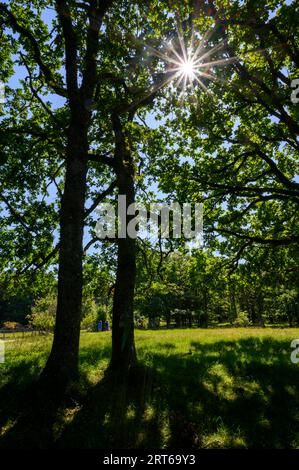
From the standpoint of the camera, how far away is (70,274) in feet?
24.5

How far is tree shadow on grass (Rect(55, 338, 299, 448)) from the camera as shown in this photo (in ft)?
17.0

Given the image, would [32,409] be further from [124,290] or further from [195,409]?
[124,290]

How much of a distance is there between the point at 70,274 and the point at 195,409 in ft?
14.6

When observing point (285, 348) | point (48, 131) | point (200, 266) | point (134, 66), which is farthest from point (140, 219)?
point (285, 348)

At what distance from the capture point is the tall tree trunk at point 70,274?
6.96 m

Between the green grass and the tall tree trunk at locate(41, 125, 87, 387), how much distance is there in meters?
0.73
